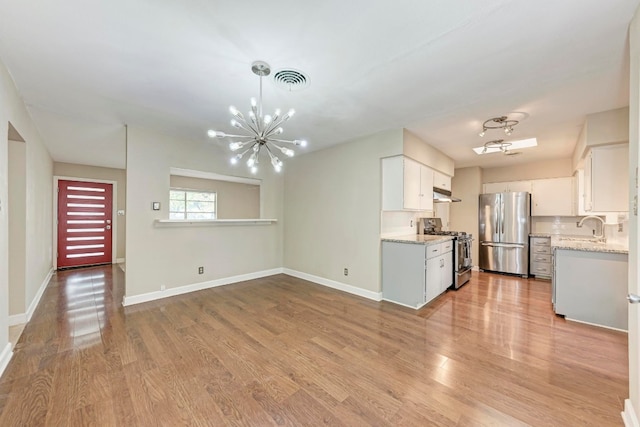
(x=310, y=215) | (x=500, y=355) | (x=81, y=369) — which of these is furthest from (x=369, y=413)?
(x=310, y=215)

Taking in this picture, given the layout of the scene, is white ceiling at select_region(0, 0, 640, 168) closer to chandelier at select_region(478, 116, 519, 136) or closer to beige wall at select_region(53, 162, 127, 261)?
chandelier at select_region(478, 116, 519, 136)

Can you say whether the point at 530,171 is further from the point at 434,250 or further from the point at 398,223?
the point at 434,250

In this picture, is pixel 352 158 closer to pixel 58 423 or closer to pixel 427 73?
pixel 427 73

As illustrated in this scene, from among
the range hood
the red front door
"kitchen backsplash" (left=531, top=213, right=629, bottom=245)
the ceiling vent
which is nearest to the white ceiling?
the ceiling vent

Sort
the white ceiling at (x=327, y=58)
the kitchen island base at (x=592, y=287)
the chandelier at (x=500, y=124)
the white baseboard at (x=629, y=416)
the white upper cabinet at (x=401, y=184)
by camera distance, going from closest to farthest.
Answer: the white baseboard at (x=629, y=416) → the white ceiling at (x=327, y=58) → the kitchen island base at (x=592, y=287) → the chandelier at (x=500, y=124) → the white upper cabinet at (x=401, y=184)

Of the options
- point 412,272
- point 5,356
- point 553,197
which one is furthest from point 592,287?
point 5,356

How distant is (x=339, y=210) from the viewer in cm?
445

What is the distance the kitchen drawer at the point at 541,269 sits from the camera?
512 centimetres

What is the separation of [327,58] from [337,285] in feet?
11.3

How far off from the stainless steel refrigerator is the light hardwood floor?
212 cm

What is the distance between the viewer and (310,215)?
4.96 metres

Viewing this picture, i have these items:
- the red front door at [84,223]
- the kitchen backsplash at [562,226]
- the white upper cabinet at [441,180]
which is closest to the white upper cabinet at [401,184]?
the white upper cabinet at [441,180]

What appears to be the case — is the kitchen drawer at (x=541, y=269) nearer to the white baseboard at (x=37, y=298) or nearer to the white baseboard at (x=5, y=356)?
the white baseboard at (x=5, y=356)

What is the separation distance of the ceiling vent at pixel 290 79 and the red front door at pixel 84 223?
614 cm
